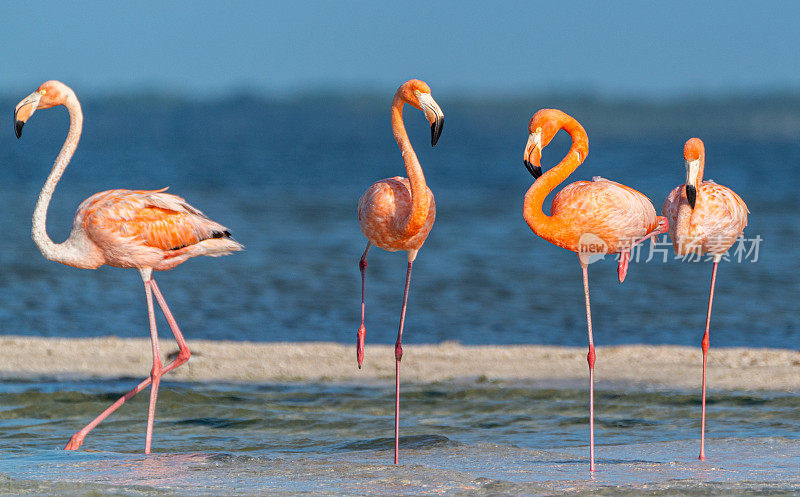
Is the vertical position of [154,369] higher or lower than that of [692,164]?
lower

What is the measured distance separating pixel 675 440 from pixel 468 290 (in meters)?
7.67

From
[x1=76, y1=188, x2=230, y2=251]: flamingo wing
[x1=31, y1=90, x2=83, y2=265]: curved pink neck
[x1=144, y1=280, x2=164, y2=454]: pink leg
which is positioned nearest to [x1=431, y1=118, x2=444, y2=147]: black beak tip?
[x1=76, y1=188, x2=230, y2=251]: flamingo wing

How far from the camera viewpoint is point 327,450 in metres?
6.29

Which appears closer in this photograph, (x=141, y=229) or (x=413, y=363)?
(x=141, y=229)

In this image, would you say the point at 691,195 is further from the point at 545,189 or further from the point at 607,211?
the point at 545,189

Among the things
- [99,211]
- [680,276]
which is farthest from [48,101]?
[680,276]

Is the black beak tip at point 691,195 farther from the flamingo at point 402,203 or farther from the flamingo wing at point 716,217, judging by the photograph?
the flamingo at point 402,203

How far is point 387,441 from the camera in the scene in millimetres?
6414

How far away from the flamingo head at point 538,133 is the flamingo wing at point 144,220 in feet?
6.69

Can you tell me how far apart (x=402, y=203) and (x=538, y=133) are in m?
0.87

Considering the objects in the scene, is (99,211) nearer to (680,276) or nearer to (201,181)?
(680,276)

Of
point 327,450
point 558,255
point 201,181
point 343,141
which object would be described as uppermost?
point 343,141

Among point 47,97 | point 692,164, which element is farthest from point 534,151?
point 47,97

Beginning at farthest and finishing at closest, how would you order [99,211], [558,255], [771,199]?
[771,199] < [558,255] < [99,211]
